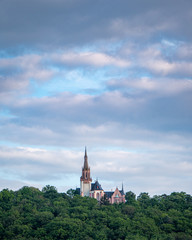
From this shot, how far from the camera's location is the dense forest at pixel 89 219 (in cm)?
13450

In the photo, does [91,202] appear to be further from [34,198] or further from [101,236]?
[101,236]

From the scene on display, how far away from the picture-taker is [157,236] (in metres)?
131

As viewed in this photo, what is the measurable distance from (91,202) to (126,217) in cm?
2327

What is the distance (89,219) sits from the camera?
148m

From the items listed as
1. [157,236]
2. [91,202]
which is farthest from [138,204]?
[157,236]

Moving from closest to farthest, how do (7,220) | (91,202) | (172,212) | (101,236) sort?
(101,236) < (7,220) < (172,212) < (91,202)

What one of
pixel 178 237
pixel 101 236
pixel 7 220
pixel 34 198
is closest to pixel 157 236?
pixel 178 237

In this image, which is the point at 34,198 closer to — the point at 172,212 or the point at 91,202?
the point at 91,202

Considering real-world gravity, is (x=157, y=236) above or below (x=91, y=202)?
below

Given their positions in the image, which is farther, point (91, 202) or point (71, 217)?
point (91, 202)

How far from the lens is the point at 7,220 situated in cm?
14575

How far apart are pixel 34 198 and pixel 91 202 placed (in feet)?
66.6

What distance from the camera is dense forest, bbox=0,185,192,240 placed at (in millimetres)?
134500

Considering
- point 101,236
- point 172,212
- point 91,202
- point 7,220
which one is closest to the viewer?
point 101,236
